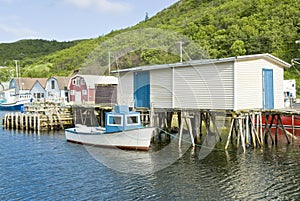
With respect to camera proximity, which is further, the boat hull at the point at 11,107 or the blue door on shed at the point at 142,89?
the boat hull at the point at 11,107

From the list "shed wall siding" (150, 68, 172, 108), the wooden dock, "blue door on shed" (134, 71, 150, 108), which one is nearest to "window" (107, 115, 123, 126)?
"shed wall siding" (150, 68, 172, 108)

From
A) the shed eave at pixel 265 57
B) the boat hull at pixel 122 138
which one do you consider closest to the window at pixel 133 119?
the boat hull at pixel 122 138

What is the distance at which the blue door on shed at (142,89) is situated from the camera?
2931 centimetres

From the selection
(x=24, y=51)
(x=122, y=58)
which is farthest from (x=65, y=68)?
(x=24, y=51)

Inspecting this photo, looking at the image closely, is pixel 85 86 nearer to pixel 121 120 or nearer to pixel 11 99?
pixel 121 120

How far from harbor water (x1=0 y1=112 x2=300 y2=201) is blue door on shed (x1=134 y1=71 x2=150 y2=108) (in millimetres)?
4054

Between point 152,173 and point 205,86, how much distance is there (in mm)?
7892

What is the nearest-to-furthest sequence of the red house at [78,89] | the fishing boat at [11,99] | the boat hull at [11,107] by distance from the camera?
the red house at [78,89], the boat hull at [11,107], the fishing boat at [11,99]

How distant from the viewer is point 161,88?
2803 cm

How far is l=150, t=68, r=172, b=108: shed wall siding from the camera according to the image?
27.3 m

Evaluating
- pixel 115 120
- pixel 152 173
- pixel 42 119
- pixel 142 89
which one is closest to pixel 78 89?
pixel 42 119

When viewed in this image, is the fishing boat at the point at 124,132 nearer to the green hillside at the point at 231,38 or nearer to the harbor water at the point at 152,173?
the harbor water at the point at 152,173

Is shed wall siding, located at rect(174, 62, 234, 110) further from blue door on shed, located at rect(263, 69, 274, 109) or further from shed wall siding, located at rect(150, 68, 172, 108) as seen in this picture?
blue door on shed, located at rect(263, 69, 274, 109)

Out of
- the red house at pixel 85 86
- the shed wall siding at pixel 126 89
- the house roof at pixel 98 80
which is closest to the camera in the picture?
the shed wall siding at pixel 126 89
